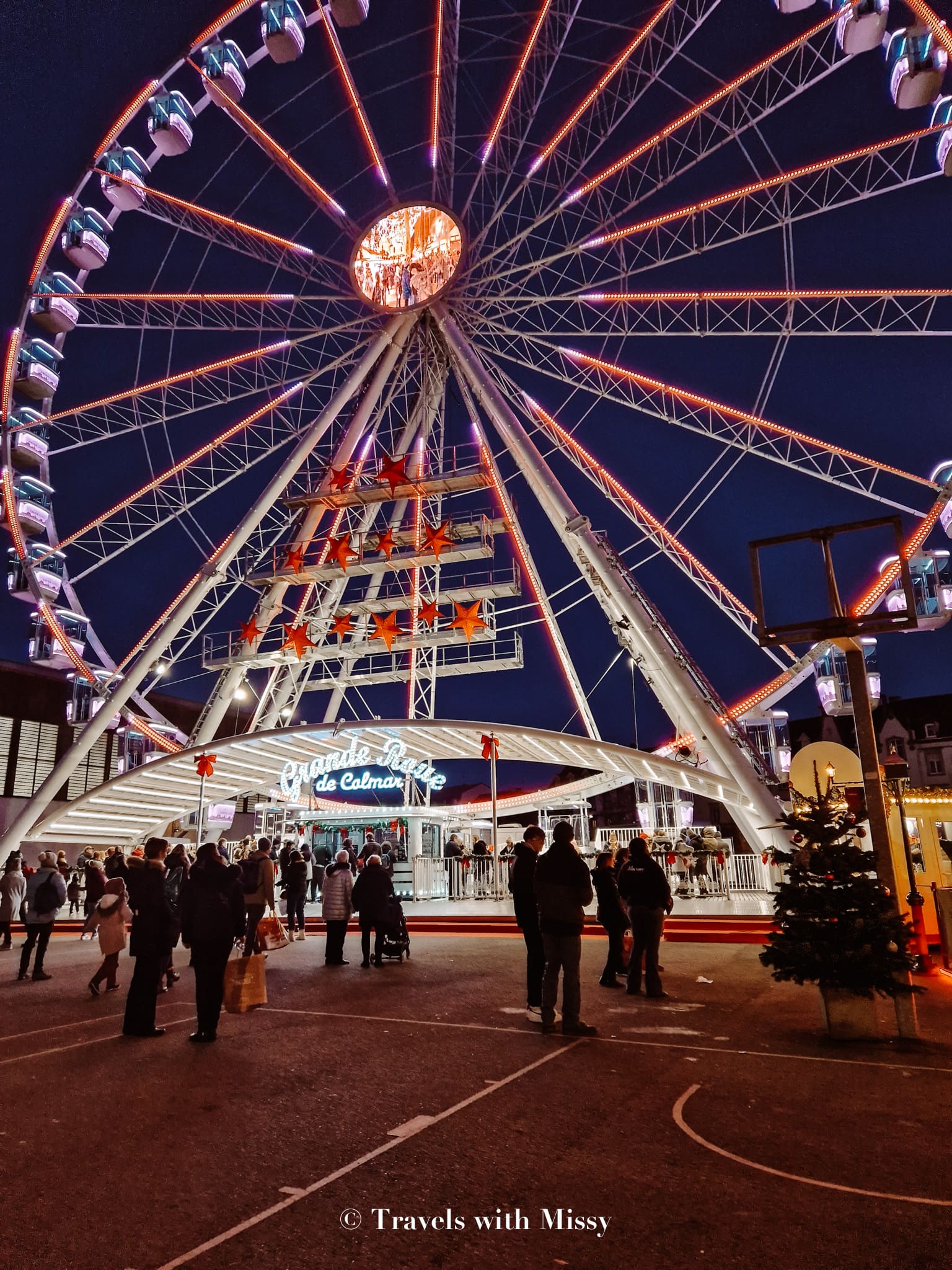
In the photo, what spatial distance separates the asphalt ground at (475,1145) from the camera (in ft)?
11.1

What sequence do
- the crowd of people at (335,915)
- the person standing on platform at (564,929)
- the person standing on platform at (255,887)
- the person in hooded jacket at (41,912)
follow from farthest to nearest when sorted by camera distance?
1. the person standing on platform at (255,887)
2. the person in hooded jacket at (41,912)
3. the crowd of people at (335,915)
4. the person standing on platform at (564,929)

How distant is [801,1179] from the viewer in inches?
157

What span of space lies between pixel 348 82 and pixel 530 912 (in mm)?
22869

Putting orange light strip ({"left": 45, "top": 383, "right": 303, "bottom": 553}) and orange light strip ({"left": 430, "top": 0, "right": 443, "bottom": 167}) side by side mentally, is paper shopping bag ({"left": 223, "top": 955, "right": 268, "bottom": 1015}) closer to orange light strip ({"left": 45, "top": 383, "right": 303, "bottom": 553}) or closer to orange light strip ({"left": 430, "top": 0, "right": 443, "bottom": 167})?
orange light strip ({"left": 45, "top": 383, "right": 303, "bottom": 553})

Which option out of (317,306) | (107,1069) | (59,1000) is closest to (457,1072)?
(107,1069)

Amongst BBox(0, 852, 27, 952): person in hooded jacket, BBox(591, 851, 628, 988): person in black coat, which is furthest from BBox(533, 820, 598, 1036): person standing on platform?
BBox(0, 852, 27, 952): person in hooded jacket

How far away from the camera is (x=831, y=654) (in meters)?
22.1

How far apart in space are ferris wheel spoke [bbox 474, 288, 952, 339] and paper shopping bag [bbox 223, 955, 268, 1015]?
60.6 ft

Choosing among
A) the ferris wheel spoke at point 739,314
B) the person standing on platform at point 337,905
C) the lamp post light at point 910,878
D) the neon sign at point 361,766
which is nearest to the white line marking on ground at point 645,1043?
the person standing on platform at point 337,905

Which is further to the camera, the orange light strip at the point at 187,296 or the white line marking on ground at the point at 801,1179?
the orange light strip at the point at 187,296

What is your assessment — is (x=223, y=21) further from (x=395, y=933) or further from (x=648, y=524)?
(x=395, y=933)

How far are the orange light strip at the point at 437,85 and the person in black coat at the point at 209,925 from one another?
21.1m

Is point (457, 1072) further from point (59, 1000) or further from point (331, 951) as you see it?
point (331, 951)

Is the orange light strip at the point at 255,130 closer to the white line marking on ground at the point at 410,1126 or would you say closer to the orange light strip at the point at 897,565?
the orange light strip at the point at 897,565
